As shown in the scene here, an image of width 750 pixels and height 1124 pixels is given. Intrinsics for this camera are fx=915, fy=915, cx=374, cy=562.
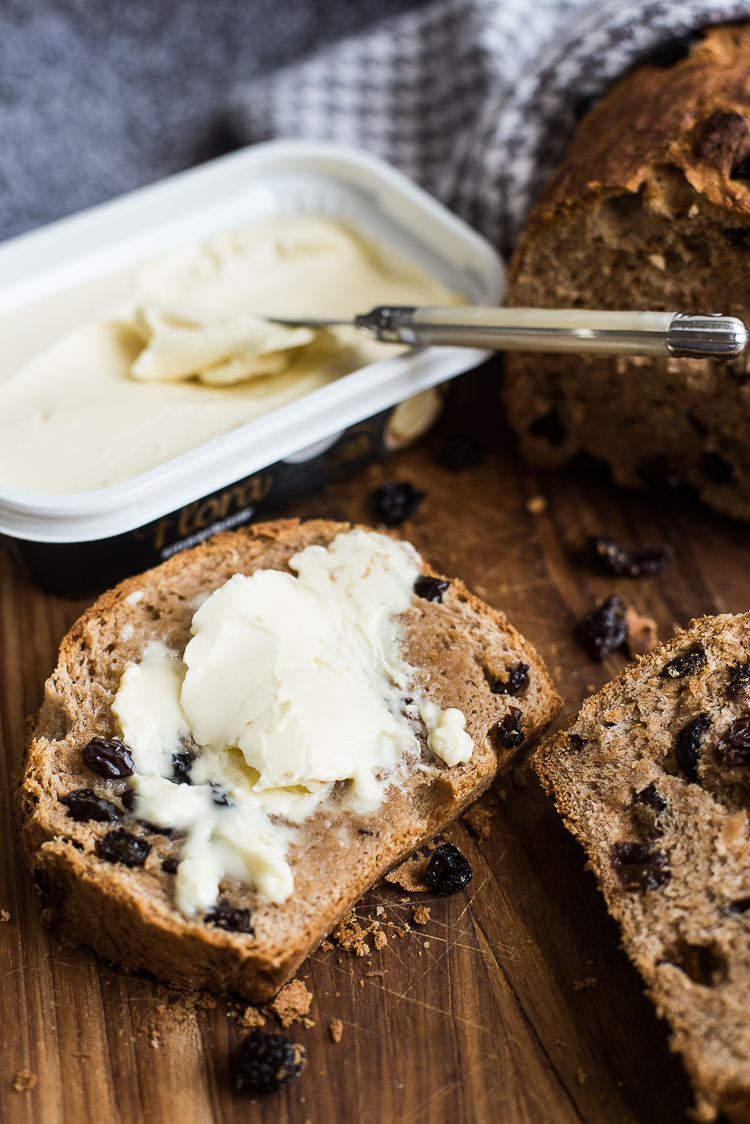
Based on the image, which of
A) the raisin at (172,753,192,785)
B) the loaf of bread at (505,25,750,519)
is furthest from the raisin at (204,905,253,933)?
the loaf of bread at (505,25,750,519)

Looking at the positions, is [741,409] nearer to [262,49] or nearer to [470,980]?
[470,980]

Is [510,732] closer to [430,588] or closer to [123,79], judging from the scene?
[430,588]

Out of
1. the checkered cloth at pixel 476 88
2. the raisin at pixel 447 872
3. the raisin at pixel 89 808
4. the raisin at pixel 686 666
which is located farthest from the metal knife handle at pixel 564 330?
the raisin at pixel 89 808

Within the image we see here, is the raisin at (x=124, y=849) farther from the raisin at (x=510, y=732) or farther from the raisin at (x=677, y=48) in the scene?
the raisin at (x=677, y=48)

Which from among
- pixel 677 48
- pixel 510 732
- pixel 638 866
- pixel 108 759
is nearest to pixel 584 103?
pixel 677 48

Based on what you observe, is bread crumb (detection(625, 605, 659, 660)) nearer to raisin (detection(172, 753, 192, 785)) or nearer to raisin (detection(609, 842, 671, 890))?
raisin (detection(609, 842, 671, 890))

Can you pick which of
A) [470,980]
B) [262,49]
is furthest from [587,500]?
[262,49]
